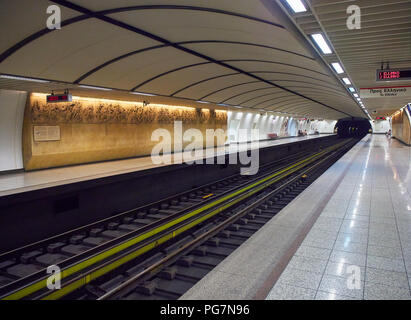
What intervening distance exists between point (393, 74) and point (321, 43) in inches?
106

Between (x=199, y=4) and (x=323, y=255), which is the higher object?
(x=199, y=4)

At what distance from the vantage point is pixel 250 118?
1014 inches

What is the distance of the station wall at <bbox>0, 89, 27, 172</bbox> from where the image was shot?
30.3ft

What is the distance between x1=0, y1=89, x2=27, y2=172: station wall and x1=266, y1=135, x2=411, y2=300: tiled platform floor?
351 inches

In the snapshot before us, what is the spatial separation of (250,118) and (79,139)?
1668 centimetres

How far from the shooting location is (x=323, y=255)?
13.5 feet

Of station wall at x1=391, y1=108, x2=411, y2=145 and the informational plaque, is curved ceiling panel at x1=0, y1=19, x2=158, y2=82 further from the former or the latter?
station wall at x1=391, y1=108, x2=411, y2=145

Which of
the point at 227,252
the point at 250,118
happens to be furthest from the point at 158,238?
the point at 250,118

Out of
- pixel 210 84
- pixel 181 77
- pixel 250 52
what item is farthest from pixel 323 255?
pixel 210 84

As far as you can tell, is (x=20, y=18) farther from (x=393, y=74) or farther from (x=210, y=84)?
(x=210, y=84)

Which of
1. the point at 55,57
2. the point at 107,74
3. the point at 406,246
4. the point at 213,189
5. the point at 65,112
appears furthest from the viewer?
the point at 213,189

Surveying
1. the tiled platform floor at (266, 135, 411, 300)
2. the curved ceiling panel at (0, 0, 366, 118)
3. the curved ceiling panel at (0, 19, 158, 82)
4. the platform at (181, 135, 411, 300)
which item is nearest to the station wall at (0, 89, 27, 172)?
the curved ceiling panel at (0, 0, 366, 118)

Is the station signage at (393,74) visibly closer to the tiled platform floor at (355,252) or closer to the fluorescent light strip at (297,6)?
the tiled platform floor at (355,252)

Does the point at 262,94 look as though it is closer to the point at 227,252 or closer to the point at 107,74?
the point at 107,74
